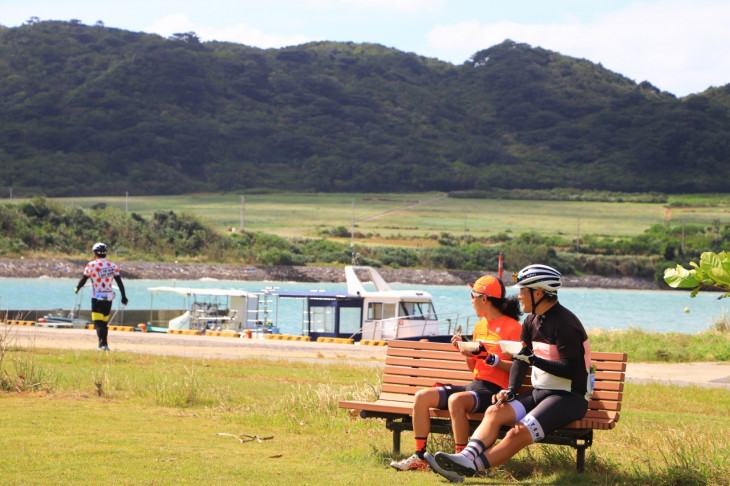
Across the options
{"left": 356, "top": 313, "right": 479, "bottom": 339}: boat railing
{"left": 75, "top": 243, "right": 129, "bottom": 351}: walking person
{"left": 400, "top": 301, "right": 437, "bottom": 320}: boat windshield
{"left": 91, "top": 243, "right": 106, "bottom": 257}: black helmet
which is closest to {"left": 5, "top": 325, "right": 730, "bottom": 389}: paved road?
{"left": 75, "top": 243, "right": 129, "bottom": 351}: walking person

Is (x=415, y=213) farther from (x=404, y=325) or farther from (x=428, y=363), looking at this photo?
(x=428, y=363)

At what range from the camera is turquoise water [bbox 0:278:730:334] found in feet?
168

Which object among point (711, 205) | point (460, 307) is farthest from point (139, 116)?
point (460, 307)

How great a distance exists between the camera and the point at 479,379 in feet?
24.5

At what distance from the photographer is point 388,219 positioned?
138500mm

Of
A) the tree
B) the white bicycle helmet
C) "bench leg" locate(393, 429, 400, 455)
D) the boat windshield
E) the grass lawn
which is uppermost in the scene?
the tree

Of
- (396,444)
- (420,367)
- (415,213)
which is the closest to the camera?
(396,444)

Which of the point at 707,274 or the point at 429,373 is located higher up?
the point at 707,274

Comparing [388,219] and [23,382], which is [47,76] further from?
[23,382]

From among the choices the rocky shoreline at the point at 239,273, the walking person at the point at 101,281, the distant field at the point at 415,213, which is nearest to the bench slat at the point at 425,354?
the walking person at the point at 101,281

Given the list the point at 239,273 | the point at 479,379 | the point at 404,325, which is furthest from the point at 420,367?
the point at 239,273

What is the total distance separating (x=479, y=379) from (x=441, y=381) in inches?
30.4

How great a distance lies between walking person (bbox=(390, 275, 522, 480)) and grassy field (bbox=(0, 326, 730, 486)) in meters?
0.34

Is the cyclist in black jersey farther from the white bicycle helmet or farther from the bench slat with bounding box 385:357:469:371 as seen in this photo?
the bench slat with bounding box 385:357:469:371
